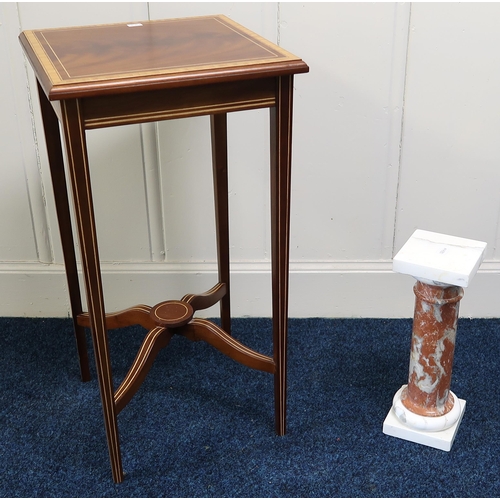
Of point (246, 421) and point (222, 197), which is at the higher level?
point (222, 197)

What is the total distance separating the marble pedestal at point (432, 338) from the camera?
1.65 metres

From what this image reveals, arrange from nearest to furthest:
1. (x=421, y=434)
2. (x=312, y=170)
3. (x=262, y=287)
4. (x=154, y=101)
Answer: (x=154, y=101) < (x=421, y=434) < (x=312, y=170) < (x=262, y=287)

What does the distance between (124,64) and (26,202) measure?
975mm

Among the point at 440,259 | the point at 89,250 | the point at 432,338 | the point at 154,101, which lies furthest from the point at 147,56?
the point at 432,338

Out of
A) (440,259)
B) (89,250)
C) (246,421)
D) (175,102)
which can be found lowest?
(246,421)

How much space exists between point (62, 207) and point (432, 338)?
102 centimetres

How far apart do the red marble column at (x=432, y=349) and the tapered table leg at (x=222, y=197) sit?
58 centimetres

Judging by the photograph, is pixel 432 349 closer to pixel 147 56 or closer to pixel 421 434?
pixel 421 434

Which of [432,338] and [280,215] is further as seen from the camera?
[432,338]

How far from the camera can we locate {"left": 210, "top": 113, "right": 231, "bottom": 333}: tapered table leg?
73.1 inches

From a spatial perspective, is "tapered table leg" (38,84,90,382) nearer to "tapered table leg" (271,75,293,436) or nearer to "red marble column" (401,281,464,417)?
"tapered table leg" (271,75,293,436)

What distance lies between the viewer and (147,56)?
1.42 meters

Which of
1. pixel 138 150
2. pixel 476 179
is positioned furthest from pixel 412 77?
pixel 138 150

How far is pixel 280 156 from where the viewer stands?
1.45 metres
